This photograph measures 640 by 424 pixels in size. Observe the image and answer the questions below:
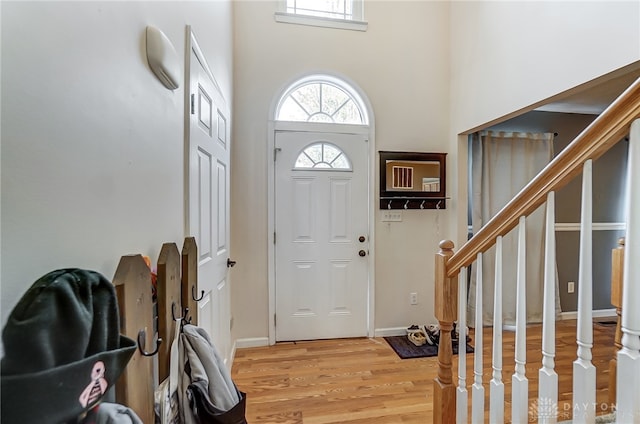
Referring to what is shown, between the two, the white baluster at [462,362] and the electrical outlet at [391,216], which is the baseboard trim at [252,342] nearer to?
the electrical outlet at [391,216]

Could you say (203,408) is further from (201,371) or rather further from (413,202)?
(413,202)

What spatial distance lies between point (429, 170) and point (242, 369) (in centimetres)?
245

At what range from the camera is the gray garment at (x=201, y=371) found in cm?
90

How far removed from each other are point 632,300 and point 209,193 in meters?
1.72

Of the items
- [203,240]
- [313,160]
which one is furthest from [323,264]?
[203,240]

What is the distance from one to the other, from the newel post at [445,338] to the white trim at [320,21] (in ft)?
8.05

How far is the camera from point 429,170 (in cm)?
301

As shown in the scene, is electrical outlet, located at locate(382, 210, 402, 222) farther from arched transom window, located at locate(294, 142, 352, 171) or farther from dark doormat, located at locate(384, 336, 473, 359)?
dark doormat, located at locate(384, 336, 473, 359)

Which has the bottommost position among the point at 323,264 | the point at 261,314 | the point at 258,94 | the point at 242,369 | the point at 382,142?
the point at 242,369

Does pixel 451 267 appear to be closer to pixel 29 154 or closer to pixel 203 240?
pixel 203 240

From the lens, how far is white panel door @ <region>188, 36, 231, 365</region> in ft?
4.56

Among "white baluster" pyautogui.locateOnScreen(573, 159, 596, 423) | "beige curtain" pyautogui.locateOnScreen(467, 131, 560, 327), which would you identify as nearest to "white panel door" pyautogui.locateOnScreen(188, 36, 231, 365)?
"white baluster" pyautogui.locateOnScreen(573, 159, 596, 423)

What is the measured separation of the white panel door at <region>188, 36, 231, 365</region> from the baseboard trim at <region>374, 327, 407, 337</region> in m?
1.46

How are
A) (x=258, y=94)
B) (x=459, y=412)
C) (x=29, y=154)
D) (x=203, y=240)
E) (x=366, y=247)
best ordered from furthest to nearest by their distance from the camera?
(x=366, y=247), (x=258, y=94), (x=203, y=240), (x=459, y=412), (x=29, y=154)
